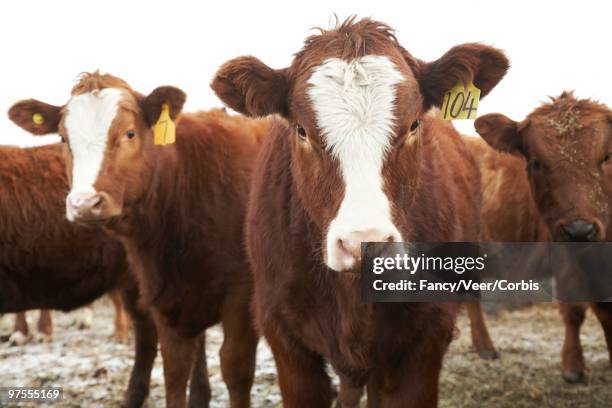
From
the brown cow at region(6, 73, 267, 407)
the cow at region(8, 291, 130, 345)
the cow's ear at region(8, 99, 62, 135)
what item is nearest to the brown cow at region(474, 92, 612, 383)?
the brown cow at region(6, 73, 267, 407)

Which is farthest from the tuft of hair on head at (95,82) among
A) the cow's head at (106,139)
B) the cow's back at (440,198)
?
the cow's back at (440,198)

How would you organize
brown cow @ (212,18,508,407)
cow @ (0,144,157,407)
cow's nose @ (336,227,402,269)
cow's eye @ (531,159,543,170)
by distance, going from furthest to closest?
cow @ (0,144,157,407) < cow's eye @ (531,159,543,170) < brown cow @ (212,18,508,407) < cow's nose @ (336,227,402,269)

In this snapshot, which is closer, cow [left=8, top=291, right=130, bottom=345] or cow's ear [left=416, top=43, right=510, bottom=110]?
cow's ear [left=416, top=43, right=510, bottom=110]

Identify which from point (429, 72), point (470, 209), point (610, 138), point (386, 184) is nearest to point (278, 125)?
point (429, 72)

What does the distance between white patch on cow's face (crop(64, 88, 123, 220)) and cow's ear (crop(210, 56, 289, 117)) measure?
155cm

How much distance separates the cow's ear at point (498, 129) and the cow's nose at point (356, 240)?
326 centimetres

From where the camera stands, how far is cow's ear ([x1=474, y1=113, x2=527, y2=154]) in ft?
18.5

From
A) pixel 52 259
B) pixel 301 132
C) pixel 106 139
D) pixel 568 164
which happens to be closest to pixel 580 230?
pixel 568 164

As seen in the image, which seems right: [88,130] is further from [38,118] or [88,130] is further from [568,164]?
[568,164]

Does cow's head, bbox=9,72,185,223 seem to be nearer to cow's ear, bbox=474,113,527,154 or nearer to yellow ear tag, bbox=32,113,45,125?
yellow ear tag, bbox=32,113,45,125

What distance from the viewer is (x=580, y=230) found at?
4.99m

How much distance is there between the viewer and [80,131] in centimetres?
468

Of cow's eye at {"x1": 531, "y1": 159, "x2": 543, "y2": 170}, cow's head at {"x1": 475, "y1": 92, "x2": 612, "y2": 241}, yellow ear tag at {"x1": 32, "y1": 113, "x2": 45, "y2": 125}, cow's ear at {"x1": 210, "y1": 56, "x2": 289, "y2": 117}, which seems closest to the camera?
cow's ear at {"x1": 210, "y1": 56, "x2": 289, "y2": 117}

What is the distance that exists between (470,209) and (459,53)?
1360mm
